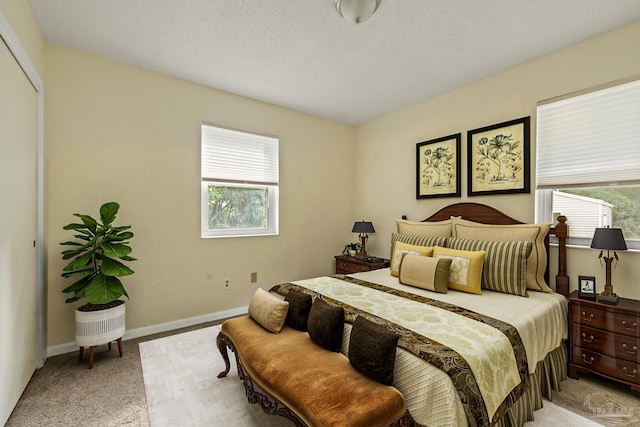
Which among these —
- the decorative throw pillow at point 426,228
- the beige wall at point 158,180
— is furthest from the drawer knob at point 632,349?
the beige wall at point 158,180

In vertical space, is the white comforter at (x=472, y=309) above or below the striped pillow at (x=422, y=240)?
below

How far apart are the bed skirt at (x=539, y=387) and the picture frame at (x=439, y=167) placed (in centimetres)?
177

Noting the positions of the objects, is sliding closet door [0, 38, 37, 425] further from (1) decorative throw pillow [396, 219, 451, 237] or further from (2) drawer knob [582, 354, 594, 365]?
(2) drawer knob [582, 354, 594, 365]

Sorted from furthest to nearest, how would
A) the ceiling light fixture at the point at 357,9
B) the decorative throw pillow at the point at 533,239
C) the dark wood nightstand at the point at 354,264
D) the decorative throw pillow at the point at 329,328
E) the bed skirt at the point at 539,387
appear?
the dark wood nightstand at the point at 354,264
the decorative throw pillow at the point at 533,239
the ceiling light fixture at the point at 357,9
the decorative throw pillow at the point at 329,328
the bed skirt at the point at 539,387

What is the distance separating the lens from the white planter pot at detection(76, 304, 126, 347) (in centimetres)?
233

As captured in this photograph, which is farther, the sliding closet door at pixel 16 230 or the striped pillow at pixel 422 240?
the striped pillow at pixel 422 240

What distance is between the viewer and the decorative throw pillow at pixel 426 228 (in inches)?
125

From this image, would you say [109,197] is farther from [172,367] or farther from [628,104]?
[628,104]

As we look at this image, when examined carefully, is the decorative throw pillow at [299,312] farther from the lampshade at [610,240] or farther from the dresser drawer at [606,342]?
the lampshade at [610,240]

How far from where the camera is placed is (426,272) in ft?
8.09

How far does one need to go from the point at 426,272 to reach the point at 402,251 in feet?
1.69

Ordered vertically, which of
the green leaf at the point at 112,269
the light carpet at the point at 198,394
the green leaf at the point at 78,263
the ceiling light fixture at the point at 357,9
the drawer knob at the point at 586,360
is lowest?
the light carpet at the point at 198,394

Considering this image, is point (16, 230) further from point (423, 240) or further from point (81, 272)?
point (423, 240)

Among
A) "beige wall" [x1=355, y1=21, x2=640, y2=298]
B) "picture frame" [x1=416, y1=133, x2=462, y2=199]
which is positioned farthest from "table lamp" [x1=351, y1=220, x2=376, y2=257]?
"picture frame" [x1=416, y1=133, x2=462, y2=199]
